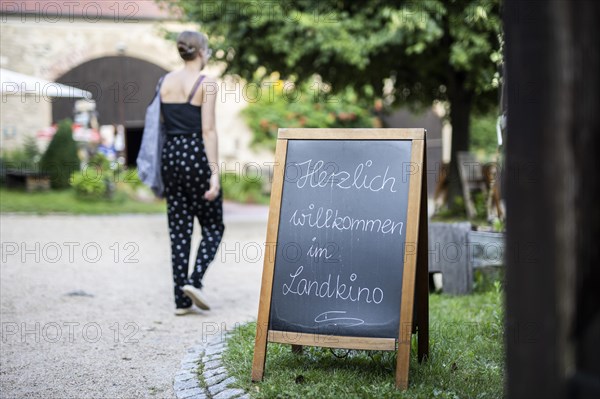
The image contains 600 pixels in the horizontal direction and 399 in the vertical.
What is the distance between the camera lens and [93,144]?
16.6 meters

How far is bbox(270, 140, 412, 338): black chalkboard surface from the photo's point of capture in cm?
353

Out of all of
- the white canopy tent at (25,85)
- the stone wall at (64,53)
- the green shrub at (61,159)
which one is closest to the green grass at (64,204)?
the green shrub at (61,159)

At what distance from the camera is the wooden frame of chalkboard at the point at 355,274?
3.41 meters

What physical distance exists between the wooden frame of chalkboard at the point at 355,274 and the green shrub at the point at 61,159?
1205 centimetres

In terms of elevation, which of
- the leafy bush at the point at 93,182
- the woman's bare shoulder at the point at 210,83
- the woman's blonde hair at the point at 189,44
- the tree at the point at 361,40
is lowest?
the leafy bush at the point at 93,182

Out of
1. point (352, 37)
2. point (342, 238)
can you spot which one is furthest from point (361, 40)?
point (342, 238)

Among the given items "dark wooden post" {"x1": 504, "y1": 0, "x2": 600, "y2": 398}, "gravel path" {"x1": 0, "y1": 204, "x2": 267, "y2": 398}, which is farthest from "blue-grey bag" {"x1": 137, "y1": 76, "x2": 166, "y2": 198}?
"dark wooden post" {"x1": 504, "y1": 0, "x2": 600, "y2": 398}

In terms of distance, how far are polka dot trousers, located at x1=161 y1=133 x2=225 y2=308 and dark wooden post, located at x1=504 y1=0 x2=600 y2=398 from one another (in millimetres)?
3585

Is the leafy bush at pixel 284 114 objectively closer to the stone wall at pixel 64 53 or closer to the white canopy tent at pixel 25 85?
the stone wall at pixel 64 53

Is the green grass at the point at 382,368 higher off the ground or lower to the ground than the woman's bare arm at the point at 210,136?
lower

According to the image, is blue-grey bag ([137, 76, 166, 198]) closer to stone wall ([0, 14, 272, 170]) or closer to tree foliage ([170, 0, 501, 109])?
tree foliage ([170, 0, 501, 109])

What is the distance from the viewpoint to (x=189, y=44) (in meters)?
5.36

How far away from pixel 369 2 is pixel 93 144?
8.36 metres

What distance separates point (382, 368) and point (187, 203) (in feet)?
7.23
